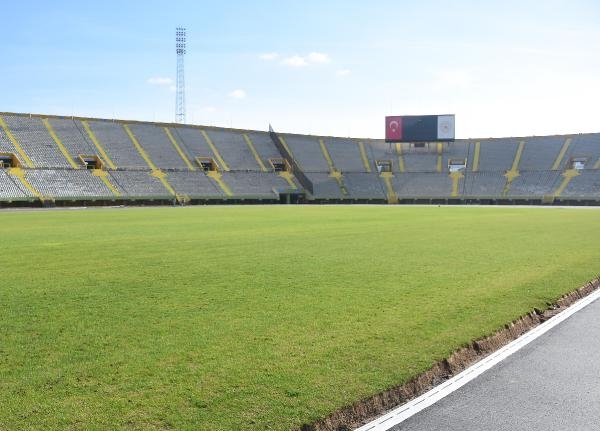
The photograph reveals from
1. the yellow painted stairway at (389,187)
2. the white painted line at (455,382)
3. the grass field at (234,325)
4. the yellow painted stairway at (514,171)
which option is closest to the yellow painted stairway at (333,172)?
the yellow painted stairway at (389,187)

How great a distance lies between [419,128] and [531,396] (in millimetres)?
83629

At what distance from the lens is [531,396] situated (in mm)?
5047

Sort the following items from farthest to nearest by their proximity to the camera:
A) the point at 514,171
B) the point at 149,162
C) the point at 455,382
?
the point at 514,171 < the point at 149,162 < the point at 455,382

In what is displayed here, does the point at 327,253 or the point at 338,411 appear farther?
the point at 327,253

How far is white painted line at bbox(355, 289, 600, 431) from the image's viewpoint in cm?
453

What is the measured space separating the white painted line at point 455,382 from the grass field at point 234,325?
1.02 feet

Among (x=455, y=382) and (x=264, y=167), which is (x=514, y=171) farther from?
(x=455, y=382)

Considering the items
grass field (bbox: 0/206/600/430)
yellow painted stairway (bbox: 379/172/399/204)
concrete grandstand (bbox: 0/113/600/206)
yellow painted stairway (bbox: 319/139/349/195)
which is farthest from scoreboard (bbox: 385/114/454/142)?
grass field (bbox: 0/206/600/430)

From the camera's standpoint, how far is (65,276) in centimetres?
1129

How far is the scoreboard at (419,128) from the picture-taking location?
3317 inches

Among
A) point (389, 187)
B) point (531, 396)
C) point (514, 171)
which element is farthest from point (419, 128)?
point (531, 396)

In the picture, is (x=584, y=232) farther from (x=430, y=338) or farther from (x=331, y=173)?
(x=331, y=173)

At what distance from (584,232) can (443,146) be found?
6796cm

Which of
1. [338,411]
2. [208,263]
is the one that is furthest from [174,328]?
[208,263]
